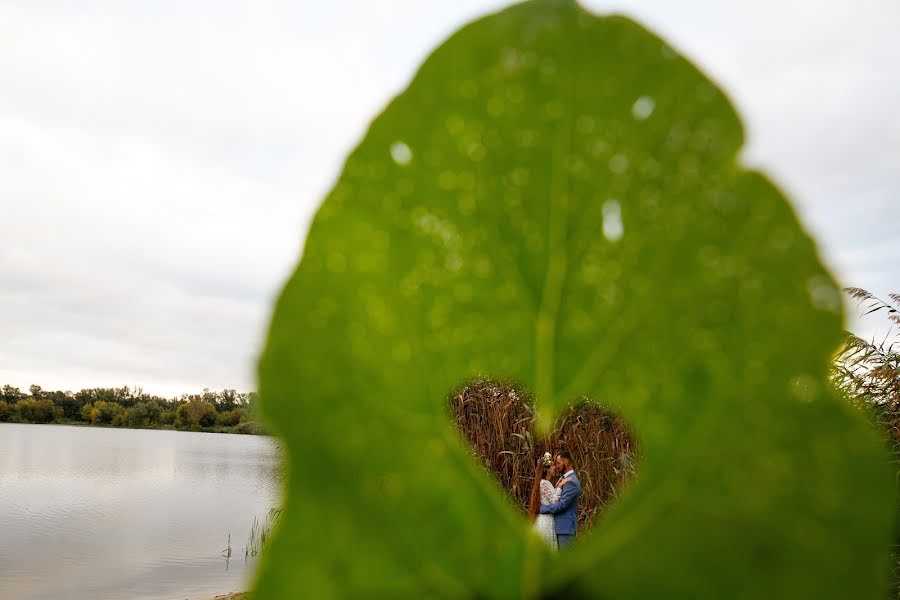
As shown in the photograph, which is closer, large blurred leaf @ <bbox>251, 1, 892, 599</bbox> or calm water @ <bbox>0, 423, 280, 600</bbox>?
large blurred leaf @ <bbox>251, 1, 892, 599</bbox>

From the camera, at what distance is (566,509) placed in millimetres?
6469

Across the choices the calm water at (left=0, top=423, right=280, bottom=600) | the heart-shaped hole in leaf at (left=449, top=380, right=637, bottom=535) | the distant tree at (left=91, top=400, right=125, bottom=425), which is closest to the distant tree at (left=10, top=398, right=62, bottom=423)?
the distant tree at (left=91, top=400, right=125, bottom=425)

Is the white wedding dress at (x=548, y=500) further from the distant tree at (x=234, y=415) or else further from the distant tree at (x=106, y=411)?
the distant tree at (x=106, y=411)

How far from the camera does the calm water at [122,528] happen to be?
19.5m

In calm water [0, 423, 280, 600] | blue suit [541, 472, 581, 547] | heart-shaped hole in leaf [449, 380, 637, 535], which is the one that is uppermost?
heart-shaped hole in leaf [449, 380, 637, 535]

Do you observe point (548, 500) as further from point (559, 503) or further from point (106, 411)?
point (106, 411)

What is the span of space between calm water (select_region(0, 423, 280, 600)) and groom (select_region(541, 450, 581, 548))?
10.6 feet

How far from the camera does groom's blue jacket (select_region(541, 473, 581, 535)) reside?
629 centimetres

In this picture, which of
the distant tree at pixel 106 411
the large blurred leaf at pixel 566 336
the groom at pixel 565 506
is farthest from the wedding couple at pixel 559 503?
the distant tree at pixel 106 411

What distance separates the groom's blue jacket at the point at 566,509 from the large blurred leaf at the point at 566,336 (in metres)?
6.42

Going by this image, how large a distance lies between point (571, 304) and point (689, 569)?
112mm

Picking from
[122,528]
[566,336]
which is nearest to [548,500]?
[566,336]

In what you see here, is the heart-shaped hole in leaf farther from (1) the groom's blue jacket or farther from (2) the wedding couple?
(1) the groom's blue jacket

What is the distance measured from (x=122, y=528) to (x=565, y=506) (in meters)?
27.7
